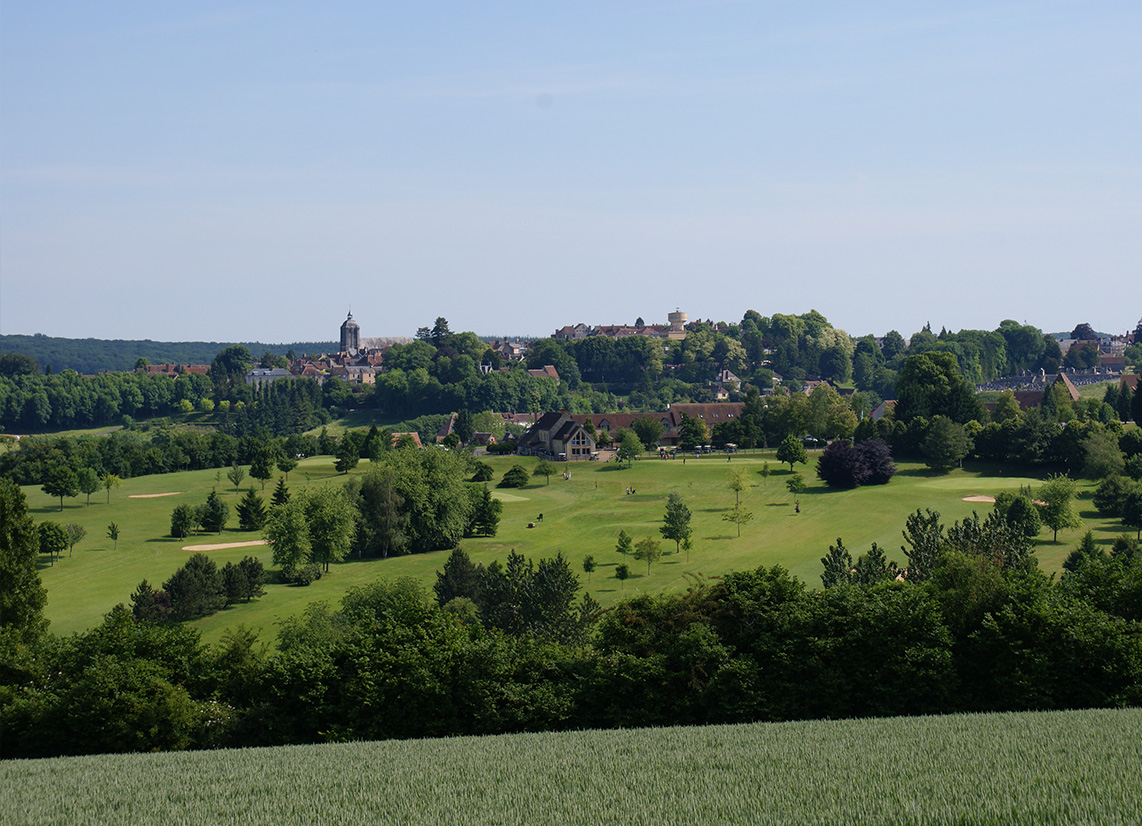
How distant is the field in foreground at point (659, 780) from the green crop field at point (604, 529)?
2230 centimetres

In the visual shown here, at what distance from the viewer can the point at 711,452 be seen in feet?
328

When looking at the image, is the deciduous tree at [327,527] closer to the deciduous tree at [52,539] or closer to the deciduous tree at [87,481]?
the deciduous tree at [52,539]

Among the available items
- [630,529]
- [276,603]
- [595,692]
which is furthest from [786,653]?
[630,529]

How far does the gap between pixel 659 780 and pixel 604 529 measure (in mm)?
49580

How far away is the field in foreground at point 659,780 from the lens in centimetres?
1377

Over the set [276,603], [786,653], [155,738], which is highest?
[786,653]

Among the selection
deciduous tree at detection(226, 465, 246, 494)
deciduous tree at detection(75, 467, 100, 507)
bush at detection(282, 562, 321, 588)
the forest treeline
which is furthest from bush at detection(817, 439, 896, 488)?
deciduous tree at detection(75, 467, 100, 507)

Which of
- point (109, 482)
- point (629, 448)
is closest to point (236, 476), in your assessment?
point (109, 482)

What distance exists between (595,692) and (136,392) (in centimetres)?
16995

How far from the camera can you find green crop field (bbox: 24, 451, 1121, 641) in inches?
2048

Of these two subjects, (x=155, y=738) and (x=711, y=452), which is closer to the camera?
(x=155, y=738)

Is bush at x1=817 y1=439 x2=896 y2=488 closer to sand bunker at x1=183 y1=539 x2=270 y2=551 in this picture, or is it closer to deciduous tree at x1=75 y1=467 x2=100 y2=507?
sand bunker at x1=183 y1=539 x2=270 y2=551

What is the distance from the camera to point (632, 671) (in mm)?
24297

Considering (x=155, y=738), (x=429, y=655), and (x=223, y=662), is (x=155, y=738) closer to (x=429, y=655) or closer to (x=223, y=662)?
(x=223, y=662)
